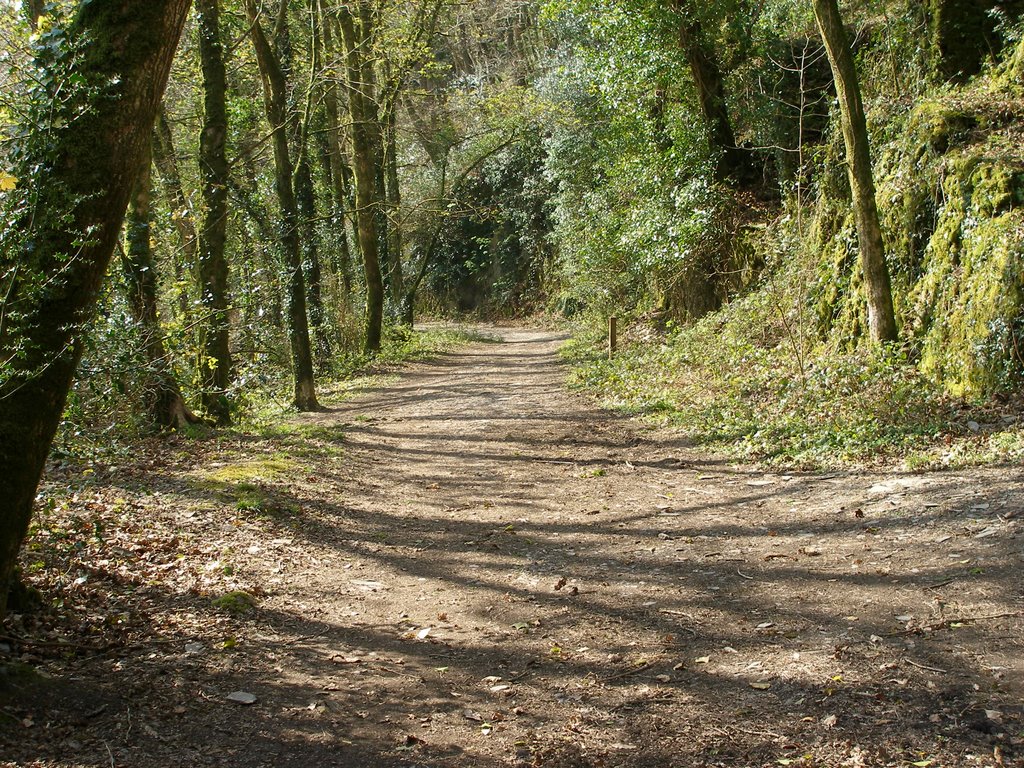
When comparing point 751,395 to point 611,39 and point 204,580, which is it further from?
point 611,39

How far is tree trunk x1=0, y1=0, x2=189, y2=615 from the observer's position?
13.1 feet

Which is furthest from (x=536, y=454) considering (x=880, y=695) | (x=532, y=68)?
(x=532, y=68)

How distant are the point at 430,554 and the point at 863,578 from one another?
3423 millimetres

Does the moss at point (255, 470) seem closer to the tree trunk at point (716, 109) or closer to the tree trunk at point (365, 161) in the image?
the tree trunk at point (365, 161)

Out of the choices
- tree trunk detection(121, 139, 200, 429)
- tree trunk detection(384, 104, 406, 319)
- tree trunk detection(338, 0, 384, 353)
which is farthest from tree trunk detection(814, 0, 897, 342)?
tree trunk detection(384, 104, 406, 319)

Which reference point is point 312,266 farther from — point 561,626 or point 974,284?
point 561,626

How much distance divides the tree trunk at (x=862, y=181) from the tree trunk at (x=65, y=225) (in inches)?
354

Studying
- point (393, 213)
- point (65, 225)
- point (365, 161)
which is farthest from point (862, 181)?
point (393, 213)

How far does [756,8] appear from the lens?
57.2 feet

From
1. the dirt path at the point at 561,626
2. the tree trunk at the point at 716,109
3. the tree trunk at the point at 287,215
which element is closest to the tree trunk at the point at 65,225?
the dirt path at the point at 561,626

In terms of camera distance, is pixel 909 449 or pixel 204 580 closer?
pixel 204 580

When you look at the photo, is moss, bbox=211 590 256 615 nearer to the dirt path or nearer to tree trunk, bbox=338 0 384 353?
the dirt path

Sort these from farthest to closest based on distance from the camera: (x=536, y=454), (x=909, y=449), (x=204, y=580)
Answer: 1. (x=536, y=454)
2. (x=909, y=449)
3. (x=204, y=580)

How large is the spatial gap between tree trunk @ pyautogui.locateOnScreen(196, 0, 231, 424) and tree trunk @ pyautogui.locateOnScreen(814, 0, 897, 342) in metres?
8.43
